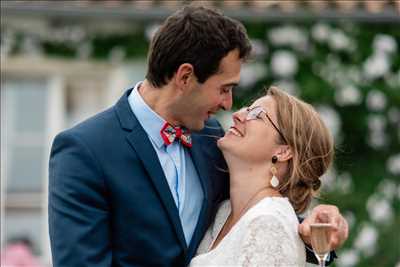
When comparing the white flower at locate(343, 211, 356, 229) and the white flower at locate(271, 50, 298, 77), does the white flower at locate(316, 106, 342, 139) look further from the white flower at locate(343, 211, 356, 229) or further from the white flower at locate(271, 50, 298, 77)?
the white flower at locate(343, 211, 356, 229)

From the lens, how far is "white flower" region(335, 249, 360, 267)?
402 inches

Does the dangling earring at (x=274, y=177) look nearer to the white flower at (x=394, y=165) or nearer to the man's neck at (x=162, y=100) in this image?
the man's neck at (x=162, y=100)

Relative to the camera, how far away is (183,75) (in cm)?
460

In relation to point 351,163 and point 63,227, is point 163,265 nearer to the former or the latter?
point 63,227

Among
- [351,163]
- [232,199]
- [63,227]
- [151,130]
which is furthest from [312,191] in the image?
[351,163]

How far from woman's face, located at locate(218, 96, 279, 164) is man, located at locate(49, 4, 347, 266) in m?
0.10

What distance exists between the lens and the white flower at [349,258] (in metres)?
10.2

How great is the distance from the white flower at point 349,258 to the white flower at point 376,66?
1413 mm

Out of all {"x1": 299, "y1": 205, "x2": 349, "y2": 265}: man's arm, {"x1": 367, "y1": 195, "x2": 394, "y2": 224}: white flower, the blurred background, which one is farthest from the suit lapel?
{"x1": 367, "y1": 195, "x2": 394, "y2": 224}: white flower

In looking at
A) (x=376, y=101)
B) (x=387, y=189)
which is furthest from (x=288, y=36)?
(x=387, y=189)

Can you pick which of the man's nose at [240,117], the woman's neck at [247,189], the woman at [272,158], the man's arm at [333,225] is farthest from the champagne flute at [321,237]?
the man's nose at [240,117]

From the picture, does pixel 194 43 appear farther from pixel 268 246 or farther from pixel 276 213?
pixel 268 246

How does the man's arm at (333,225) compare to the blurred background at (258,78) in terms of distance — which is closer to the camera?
the man's arm at (333,225)

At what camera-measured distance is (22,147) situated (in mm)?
10742
